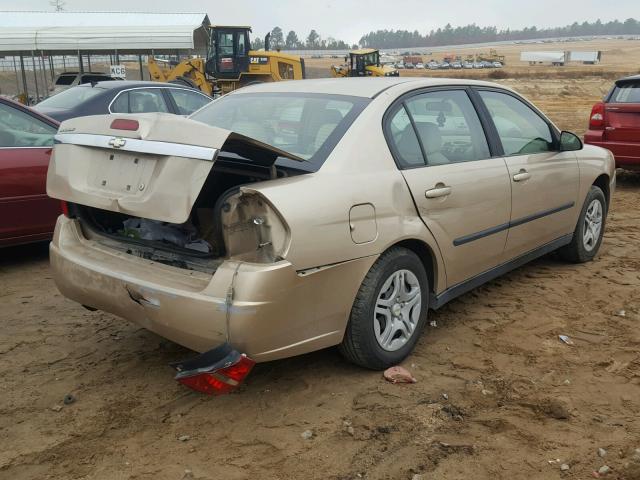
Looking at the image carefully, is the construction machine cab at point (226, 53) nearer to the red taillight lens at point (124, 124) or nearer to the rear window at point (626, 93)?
the rear window at point (626, 93)

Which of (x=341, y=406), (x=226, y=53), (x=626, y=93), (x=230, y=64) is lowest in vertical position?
(x=341, y=406)

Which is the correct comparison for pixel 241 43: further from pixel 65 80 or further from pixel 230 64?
pixel 65 80

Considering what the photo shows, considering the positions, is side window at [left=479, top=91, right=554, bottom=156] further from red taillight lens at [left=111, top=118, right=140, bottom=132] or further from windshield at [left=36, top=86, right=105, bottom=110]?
windshield at [left=36, top=86, right=105, bottom=110]

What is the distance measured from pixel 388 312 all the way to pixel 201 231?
3.62 feet

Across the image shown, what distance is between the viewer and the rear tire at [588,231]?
5414mm

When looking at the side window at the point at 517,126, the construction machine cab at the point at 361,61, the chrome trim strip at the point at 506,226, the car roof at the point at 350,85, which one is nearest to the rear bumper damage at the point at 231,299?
the chrome trim strip at the point at 506,226

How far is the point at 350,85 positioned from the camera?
3.93 meters

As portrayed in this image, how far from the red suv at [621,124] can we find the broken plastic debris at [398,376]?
259 inches

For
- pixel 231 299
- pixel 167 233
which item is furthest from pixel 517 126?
pixel 231 299

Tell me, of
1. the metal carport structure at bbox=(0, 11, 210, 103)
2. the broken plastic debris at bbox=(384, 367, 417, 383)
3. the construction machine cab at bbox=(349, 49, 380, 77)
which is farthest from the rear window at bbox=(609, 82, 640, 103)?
the construction machine cab at bbox=(349, 49, 380, 77)

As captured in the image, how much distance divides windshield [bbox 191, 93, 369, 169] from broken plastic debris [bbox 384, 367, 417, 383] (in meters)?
1.21

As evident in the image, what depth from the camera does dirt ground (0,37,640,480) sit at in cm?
275

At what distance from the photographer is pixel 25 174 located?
5.29m

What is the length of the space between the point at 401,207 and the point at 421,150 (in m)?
0.51
